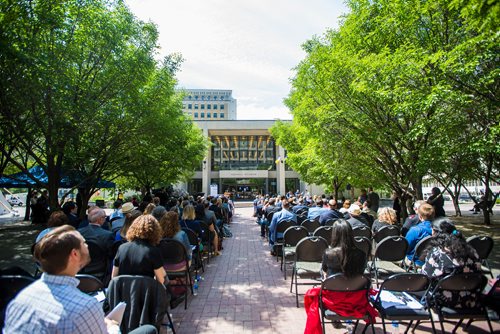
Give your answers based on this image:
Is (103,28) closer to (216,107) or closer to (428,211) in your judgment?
(428,211)

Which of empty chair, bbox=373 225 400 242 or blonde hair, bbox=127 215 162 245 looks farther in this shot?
empty chair, bbox=373 225 400 242

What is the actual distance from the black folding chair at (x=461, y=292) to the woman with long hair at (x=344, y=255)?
2.74 feet

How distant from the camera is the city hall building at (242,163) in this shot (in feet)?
142

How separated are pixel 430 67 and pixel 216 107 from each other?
97.9 metres

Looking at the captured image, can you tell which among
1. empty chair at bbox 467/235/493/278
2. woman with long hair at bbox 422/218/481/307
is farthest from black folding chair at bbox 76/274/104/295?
empty chair at bbox 467/235/493/278

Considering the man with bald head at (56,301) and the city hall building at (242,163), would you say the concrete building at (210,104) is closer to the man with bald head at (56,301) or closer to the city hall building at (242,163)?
the city hall building at (242,163)

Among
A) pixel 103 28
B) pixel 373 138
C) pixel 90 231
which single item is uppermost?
pixel 103 28

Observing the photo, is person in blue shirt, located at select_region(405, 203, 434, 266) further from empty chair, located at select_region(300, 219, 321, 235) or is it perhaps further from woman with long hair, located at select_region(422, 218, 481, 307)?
empty chair, located at select_region(300, 219, 321, 235)

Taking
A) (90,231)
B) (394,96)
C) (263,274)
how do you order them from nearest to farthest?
(90,231) < (263,274) < (394,96)

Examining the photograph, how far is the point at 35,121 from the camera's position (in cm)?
855

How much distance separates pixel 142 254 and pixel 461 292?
3.51 metres

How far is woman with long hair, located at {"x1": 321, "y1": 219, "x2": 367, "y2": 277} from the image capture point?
3133mm

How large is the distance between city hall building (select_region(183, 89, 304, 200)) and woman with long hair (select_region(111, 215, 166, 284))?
3947 centimetres

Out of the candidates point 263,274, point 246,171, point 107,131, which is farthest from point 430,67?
point 246,171
